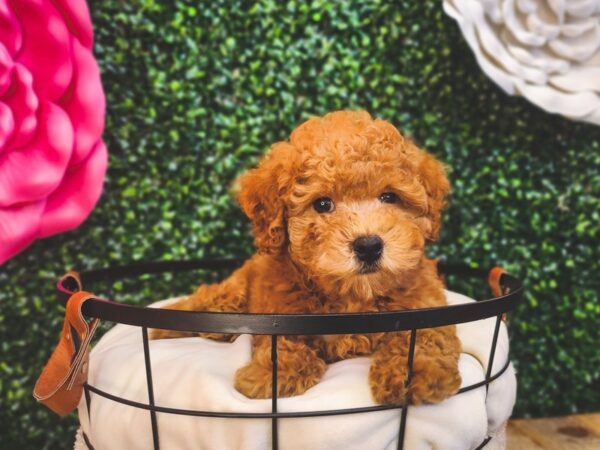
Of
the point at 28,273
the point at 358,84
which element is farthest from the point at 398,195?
the point at 28,273

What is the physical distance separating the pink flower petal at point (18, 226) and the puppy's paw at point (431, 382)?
1.42m

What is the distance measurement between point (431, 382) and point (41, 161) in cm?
146

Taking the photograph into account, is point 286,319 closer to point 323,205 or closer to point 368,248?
point 368,248

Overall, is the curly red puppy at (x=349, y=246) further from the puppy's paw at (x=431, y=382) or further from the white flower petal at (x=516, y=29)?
the white flower petal at (x=516, y=29)

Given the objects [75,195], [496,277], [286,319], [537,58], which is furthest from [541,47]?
[75,195]

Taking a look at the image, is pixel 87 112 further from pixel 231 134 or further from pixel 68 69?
pixel 231 134

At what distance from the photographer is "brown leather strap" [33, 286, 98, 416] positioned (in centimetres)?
119

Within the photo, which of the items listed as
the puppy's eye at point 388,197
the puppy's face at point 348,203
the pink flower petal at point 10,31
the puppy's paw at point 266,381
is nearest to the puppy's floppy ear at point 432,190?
the puppy's face at point 348,203

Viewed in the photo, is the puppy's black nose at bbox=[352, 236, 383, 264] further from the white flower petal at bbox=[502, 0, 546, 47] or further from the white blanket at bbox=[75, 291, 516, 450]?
the white flower petal at bbox=[502, 0, 546, 47]

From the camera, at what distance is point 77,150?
1.89 m

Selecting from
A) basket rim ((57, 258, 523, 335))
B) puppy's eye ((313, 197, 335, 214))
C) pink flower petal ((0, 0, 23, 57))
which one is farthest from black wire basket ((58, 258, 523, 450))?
pink flower petal ((0, 0, 23, 57))

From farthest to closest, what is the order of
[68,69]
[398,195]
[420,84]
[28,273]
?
[420,84] → [28,273] → [68,69] → [398,195]

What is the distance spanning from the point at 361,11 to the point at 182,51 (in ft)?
2.40

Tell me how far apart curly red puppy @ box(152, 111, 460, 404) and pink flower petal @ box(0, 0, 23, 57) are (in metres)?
0.93
